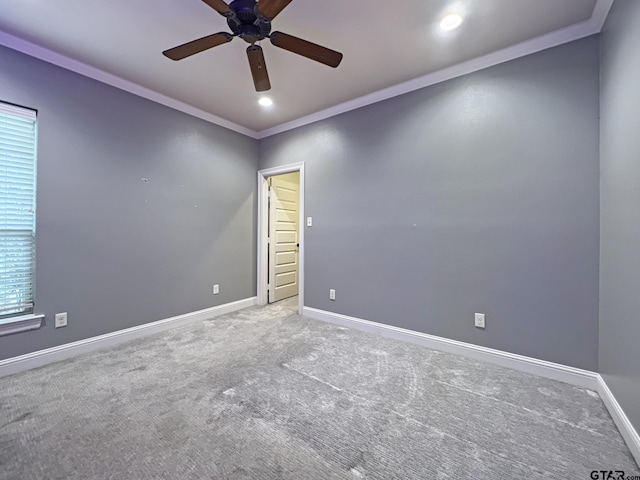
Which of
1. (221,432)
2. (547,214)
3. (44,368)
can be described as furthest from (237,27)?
(44,368)

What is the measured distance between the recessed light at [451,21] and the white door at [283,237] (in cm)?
283

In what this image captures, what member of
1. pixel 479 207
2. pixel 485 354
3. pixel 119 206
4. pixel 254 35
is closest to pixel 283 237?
pixel 119 206

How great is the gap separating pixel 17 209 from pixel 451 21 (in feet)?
12.2

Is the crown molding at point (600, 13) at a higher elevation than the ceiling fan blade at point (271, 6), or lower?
Result: higher

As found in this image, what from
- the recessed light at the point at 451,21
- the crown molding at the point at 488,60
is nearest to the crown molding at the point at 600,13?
the crown molding at the point at 488,60

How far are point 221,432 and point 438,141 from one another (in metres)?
2.93

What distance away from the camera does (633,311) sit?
4.67 ft

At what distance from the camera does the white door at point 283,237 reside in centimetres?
423

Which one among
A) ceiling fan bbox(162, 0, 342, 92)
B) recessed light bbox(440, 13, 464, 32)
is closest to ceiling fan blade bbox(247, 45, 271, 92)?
ceiling fan bbox(162, 0, 342, 92)

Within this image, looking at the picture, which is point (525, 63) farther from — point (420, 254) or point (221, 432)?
point (221, 432)

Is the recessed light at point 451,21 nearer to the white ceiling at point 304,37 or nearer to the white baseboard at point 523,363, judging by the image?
the white ceiling at point 304,37

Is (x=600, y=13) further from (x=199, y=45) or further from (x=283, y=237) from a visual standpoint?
(x=283, y=237)

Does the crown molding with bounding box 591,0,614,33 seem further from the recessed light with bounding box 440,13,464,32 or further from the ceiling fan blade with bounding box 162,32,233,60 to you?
the ceiling fan blade with bounding box 162,32,233,60

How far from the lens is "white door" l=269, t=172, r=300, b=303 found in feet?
13.9
